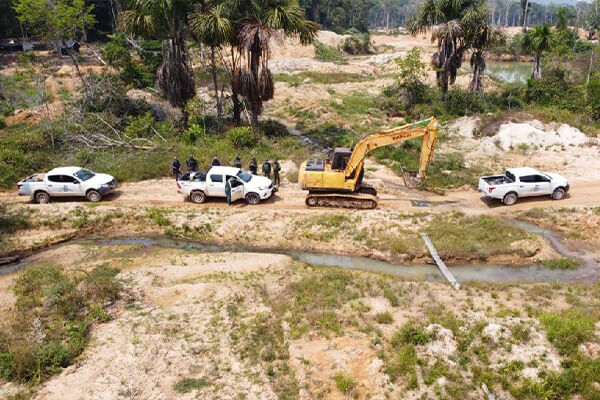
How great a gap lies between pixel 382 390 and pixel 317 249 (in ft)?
27.5

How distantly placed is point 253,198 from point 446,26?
22056 millimetres

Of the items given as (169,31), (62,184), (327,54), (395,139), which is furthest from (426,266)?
(327,54)

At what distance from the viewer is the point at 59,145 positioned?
89.5ft

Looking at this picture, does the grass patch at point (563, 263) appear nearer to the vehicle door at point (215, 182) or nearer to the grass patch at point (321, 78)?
the vehicle door at point (215, 182)

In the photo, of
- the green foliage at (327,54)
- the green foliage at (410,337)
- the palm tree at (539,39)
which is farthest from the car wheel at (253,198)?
the green foliage at (327,54)

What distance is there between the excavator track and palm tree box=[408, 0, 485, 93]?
18.8m

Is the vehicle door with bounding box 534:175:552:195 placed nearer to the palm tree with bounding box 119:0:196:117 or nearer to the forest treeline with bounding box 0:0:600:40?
the forest treeline with bounding box 0:0:600:40

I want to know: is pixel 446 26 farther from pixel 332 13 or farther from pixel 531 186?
pixel 332 13

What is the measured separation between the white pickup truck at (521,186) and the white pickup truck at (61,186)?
19527 millimetres

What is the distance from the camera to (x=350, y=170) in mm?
20016

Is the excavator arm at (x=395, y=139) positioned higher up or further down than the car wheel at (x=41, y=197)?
higher up

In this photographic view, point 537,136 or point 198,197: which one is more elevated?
point 537,136

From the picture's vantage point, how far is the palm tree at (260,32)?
25.9 metres

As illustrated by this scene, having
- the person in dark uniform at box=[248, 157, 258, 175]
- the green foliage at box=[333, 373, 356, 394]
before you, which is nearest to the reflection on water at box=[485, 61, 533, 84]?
the person in dark uniform at box=[248, 157, 258, 175]
